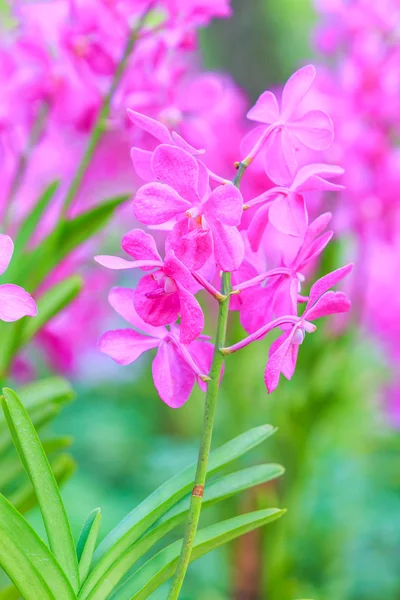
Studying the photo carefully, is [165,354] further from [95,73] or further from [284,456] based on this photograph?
[284,456]

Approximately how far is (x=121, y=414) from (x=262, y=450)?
0.78 meters

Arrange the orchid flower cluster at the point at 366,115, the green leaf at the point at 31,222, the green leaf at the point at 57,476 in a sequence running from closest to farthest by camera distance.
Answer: the green leaf at the point at 57,476, the green leaf at the point at 31,222, the orchid flower cluster at the point at 366,115

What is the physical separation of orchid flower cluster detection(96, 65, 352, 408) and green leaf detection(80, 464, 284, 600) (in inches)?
2.4

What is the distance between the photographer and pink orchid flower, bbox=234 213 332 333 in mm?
382

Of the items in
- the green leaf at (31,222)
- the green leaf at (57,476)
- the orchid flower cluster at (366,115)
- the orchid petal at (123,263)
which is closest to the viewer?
the orchid petal at (123,263)

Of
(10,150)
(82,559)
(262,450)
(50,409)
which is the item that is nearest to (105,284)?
(262,450)

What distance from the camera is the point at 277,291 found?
39 cm

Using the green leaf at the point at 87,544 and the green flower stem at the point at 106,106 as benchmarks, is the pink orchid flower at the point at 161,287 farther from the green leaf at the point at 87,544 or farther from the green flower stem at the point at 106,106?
the green flower stem at the point at 106,106

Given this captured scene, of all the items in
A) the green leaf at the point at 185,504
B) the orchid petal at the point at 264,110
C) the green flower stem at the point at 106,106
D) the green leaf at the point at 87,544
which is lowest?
the green leaf at the point at 87,544

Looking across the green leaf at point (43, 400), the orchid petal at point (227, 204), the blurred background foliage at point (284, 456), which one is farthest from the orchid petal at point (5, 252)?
the blurred background foliage at point (284, 456)

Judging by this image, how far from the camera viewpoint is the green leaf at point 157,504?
39cm

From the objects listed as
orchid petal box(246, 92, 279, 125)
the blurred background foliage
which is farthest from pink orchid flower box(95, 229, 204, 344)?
the blurred background foliage

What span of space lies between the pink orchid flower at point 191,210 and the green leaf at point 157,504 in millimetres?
109

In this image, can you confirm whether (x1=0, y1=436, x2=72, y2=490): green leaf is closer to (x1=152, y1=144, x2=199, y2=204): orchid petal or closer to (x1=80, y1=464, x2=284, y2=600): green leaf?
(x1=80, y1=464, x2=284, y2=600): green leaf
